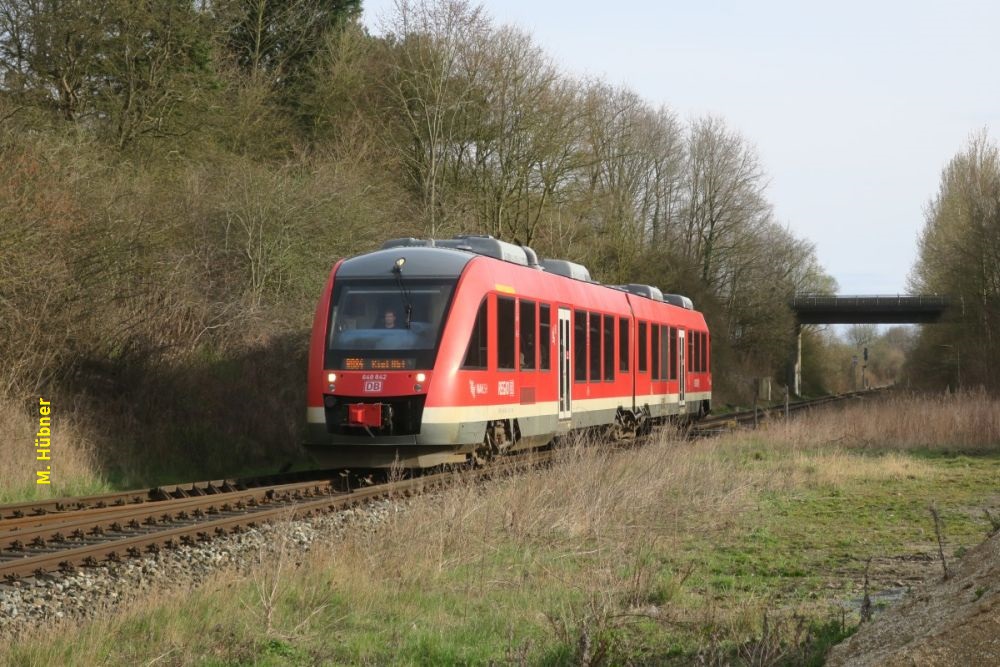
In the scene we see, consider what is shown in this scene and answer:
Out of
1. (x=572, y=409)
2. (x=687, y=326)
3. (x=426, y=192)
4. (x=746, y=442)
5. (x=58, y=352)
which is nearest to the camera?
(x=58, y=352)

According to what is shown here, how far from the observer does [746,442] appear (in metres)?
21.5

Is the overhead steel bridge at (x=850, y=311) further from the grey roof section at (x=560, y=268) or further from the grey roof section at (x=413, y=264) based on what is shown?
the grey roof section at (x=413, y=264)

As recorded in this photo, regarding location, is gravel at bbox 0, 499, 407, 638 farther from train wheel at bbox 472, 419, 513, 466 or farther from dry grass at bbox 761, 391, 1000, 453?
dry grass at bbox 761, 391, 1000, 453

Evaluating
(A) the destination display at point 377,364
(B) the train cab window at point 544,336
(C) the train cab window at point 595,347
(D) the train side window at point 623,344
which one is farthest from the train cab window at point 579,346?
(A) the destination display at point 377,364

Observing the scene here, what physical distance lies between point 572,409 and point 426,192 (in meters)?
15.8

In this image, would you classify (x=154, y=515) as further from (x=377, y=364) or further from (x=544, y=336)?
(x=544, y=336)

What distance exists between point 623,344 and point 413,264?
8.04 metres

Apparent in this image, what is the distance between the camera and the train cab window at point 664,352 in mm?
26172

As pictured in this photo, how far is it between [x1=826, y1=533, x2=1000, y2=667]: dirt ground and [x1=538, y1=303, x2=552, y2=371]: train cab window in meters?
12.0

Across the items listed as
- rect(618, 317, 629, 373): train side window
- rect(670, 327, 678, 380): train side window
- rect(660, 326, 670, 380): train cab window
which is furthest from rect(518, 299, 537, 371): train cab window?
rect(670, 327, 678, 380): train side window

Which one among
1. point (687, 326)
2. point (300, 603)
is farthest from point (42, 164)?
point (687, 326)

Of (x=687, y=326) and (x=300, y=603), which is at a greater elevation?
(x=687, y=326)

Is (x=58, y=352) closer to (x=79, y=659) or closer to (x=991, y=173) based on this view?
(x=79, y=659)

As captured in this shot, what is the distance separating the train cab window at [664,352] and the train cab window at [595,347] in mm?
5408
